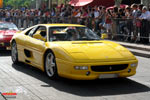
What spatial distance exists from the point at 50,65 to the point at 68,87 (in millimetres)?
863

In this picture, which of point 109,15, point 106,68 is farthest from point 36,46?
point 109,15

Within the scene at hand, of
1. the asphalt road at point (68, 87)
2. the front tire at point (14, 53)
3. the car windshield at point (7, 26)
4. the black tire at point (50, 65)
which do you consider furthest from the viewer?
the car windshield at point (7, 26)

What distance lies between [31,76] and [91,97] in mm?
2345

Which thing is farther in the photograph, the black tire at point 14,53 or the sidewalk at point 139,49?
the sidewalk at point 139,49

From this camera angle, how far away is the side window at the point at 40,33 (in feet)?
26.1

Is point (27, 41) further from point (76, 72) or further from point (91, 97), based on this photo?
point (91, 97)

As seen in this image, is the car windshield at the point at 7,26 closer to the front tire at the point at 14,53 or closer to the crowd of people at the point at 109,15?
the front tire at the point at 14,53

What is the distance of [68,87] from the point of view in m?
6.75

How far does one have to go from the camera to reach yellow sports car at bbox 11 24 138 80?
6.66 meters

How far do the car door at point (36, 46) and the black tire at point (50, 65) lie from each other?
25cm

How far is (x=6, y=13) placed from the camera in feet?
110

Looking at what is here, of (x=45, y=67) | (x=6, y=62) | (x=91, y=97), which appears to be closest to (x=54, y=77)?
(x=45, y=67)

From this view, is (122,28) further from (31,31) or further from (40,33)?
(40,33)

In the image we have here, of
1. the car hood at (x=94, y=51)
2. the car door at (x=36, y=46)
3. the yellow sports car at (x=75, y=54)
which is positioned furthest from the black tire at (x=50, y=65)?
the car hood at (x=94, y=51)
